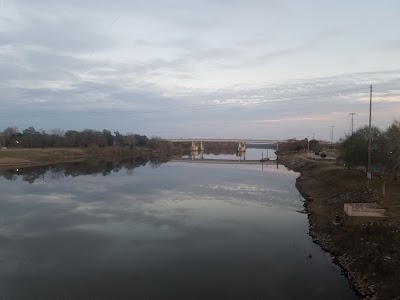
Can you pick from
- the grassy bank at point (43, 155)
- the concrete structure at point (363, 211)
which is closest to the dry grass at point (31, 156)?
the grassy bank at point (43, 155)

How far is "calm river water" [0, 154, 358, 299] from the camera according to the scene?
11.3 metres

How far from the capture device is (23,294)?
35.4 ft

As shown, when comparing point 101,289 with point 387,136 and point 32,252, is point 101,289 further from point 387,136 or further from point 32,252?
point 387,136

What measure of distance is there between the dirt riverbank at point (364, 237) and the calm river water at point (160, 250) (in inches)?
22.7

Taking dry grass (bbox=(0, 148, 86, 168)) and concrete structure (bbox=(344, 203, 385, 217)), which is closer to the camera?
concrete structure (bbox=(344, 203, 385, 217))

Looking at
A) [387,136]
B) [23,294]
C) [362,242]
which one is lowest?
[23,294]

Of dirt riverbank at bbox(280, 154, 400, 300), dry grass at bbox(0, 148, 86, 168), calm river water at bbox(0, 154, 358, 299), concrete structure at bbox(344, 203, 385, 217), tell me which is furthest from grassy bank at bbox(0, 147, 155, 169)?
concrete structure at bbox(344, 203, 385, 217)

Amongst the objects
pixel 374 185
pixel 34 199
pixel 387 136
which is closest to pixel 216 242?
pixel 374 185

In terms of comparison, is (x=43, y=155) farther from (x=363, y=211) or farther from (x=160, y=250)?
(x=363, y=211)

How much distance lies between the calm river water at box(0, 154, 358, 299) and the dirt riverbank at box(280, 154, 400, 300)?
1.89 ft

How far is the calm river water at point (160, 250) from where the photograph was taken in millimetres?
11344

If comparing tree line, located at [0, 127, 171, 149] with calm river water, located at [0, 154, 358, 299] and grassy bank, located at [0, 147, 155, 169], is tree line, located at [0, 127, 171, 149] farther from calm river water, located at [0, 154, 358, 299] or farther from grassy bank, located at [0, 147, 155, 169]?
calm river water, located at [0, 154, 358, 299]

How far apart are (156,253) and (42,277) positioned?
13.9 feet

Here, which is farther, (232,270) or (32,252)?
(32,252)
